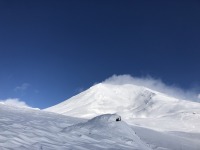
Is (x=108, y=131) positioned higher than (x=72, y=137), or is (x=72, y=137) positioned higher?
(x=108, y=131)

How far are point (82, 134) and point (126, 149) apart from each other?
2792 millimetres

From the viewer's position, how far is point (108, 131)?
19375 mm

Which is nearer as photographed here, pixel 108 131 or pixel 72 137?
pixel 72 137

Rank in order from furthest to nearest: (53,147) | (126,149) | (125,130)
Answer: (125,130) → (126,149) → (53,147)

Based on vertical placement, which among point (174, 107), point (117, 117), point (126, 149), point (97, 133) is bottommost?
point (126, 149)

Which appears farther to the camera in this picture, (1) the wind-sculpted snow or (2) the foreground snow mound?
(2) the foreground snow mound

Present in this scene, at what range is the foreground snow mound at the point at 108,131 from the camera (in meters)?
17.8

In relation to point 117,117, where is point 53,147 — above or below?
below

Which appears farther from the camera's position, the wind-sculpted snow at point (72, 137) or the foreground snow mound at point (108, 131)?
the foreground snow mound at point (108, 131)

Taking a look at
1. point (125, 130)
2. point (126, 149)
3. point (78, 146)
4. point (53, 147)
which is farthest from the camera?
point (125, 130)

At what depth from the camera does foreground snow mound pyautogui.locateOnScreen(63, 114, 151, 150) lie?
1784 centimetres

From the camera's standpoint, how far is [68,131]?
18.2 m

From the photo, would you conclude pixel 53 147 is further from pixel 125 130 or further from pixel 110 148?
pixel 125 130

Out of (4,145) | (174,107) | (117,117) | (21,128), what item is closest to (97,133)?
(117,117)
